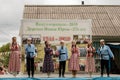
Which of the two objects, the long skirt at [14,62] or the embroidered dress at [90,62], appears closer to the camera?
the long skirt at [14,62]

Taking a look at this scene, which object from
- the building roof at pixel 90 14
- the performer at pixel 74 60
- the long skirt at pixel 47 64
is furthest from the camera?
the building roof at pixel 90 14

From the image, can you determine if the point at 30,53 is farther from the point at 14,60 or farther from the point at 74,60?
the point at 74,60

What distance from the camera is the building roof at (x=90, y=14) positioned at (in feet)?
80.2

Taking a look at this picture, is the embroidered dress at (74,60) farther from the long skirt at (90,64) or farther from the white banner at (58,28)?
the white banner at (58,28)

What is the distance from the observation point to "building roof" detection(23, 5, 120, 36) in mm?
24453

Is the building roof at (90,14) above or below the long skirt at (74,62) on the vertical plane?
above

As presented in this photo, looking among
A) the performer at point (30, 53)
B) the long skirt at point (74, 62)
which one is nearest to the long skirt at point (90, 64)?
the long skirt at point (74, 62)

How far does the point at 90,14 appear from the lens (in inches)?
1038

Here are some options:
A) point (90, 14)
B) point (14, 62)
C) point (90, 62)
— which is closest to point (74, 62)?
point (90, 62)

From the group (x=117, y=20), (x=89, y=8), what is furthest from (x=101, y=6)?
(x=117, y=20)

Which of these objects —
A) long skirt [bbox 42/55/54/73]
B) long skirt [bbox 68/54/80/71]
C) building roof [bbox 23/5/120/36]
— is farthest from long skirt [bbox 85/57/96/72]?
building roof [bbox 23/5/120/36]

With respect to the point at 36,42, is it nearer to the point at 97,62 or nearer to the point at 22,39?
the point at 22,39

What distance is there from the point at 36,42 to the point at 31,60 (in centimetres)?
309

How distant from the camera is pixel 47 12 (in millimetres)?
26016
